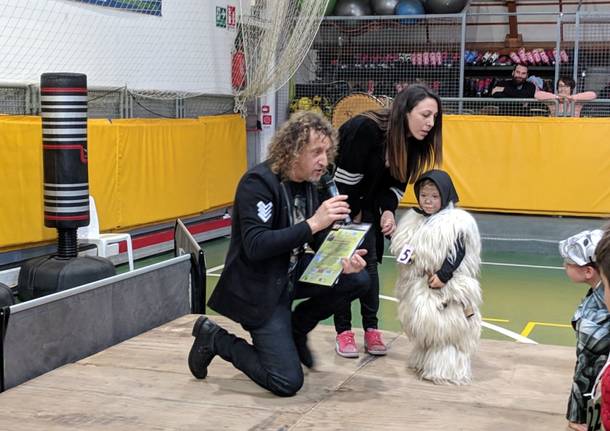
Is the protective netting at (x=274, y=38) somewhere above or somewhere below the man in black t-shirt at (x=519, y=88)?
above

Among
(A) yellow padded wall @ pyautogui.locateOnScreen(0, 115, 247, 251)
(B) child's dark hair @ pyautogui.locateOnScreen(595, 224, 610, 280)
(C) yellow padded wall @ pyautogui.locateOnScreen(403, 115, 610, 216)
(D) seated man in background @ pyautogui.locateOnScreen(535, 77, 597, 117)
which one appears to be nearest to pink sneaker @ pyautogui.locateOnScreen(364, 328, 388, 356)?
(B) child's dark hair @ pyautogui.locateOnScreen(595, 224, 610, 280)

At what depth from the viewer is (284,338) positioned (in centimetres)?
412

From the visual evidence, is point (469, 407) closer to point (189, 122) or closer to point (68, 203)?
point (68, 203)

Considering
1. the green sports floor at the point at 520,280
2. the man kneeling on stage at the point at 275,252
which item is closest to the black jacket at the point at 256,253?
the man kneeling on stage at the point at 275,252

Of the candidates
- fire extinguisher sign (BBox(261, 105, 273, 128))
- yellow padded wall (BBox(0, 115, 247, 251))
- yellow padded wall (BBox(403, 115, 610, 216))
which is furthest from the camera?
fire extinguisher sign (BBox(261, 105, 273, 128))

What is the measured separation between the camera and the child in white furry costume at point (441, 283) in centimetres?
426

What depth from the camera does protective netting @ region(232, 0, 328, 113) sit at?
10.1 m

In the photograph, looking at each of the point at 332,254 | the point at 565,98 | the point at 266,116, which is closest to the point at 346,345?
the point at 332,254

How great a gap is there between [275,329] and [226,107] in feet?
24.7

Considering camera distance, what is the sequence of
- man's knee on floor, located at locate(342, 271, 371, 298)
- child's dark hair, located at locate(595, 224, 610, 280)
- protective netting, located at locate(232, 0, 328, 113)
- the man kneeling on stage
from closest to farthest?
1. child's dark hair, located at locate(595, 224, 610, 280)
2. the man kneeling on stage
3. man's knee on floor, located at locate(342, 271, 371, 298)
4. protective netting, located at locate(232, 0, 328, 113)

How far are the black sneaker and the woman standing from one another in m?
0.75

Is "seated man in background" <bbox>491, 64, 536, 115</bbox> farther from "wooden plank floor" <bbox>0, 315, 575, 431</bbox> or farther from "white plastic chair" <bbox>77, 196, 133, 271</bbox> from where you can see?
"wooden plank floor" <bbox>0, 315, 575, 431</bbox>

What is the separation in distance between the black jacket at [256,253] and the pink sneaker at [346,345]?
2.59ft

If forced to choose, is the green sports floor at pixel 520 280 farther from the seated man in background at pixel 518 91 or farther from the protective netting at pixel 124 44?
the protective netting at pixel 124 44
